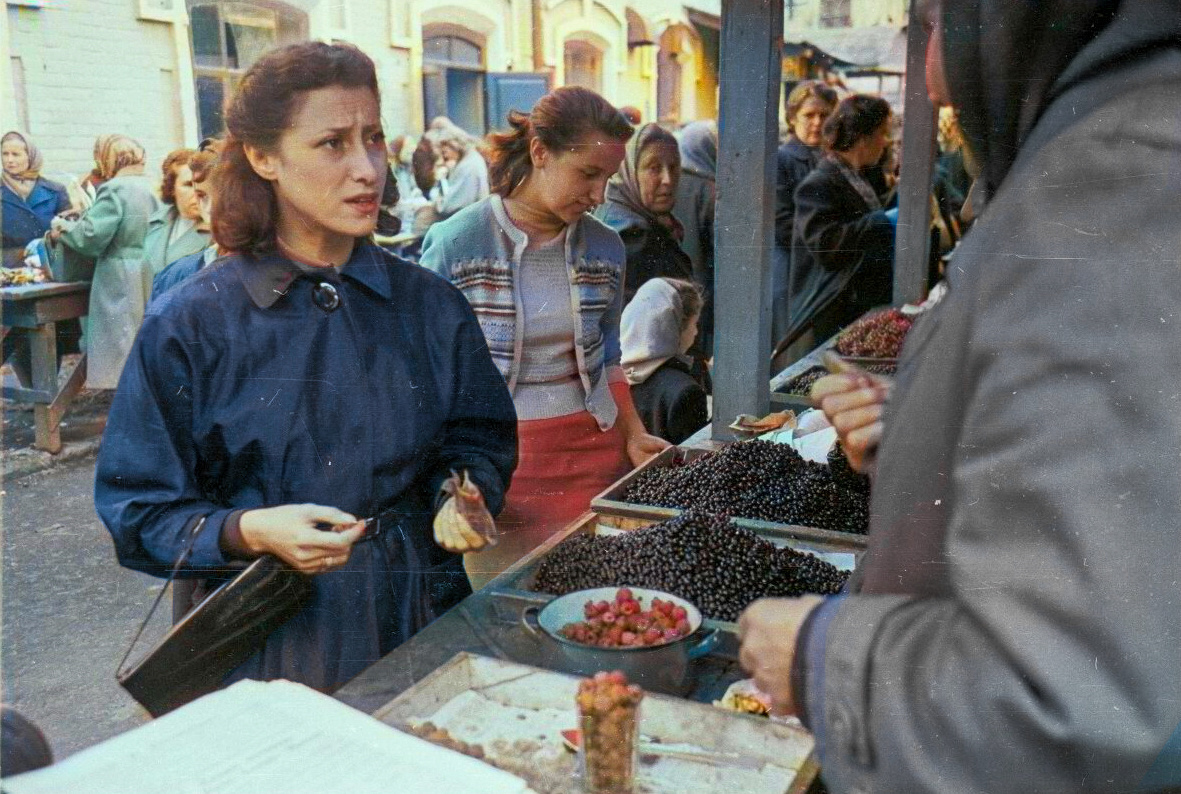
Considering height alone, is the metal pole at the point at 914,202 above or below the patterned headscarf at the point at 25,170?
below

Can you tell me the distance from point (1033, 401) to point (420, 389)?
1.22 metres

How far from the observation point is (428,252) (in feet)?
7.38

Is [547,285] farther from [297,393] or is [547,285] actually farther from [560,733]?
[560,733]

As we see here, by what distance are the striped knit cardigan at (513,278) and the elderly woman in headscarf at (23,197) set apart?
747 millimetres

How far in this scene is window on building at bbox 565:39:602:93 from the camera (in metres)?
1.97

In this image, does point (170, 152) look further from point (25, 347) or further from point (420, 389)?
point (25, 347)

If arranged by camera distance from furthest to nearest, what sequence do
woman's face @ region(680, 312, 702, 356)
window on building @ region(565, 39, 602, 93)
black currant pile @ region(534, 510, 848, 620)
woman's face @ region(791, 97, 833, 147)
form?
woman's face @ region(791, 97, 833, 147), woman's face @ region(680, 312, 702, 356), window on building @ region(565, 39, 602, 93), black currant pile @ region(534, 510, 848, 620)

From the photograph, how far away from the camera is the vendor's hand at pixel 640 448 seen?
2808 millimetres

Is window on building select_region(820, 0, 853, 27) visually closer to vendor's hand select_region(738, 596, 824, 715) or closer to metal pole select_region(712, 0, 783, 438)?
metal pole select_region(712, 0, 783, 438)

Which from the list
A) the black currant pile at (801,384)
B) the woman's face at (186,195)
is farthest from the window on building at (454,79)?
the black currant pile at (801,384)

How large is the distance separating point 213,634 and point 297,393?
412 mm

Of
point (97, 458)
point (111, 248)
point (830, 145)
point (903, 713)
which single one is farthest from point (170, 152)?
point (830, 145)

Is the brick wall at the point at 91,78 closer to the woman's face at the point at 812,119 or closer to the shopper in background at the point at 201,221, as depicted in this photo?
the shopper in background at the point at 201,221

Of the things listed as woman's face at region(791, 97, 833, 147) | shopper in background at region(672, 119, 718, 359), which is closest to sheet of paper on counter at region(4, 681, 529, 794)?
shopper in background at region(672, 119, 718, 359)
